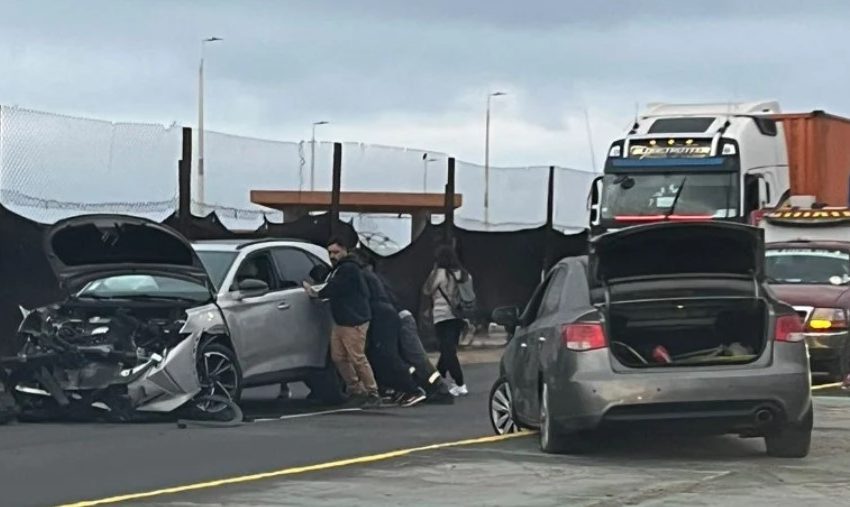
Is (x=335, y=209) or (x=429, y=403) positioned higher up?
(x=335, y=209)

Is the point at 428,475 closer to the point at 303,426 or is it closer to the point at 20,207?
the point at 303,426

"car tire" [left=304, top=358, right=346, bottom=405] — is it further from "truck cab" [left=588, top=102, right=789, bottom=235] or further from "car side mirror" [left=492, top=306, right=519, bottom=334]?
"truck cab" [left=588, top=102, right=789, bottom=235]

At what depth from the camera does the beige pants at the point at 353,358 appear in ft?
51.2

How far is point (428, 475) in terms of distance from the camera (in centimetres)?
1005

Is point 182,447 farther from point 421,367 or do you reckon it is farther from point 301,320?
point 421,367

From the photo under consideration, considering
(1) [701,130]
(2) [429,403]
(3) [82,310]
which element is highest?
(1) [701,130]

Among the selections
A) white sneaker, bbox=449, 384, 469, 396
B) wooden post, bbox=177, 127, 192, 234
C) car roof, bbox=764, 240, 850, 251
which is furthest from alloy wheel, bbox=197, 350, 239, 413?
car roof, bbox=764, 240, 850, 251

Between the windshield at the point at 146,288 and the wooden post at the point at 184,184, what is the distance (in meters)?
5.20

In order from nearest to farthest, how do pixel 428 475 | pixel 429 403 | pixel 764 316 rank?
pixel 428 475
pixel 764 316
pixel 429 403

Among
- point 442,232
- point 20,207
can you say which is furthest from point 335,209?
point 20,207

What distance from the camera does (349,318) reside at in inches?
611

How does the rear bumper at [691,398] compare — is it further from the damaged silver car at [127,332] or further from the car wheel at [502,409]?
the damaged silver car at [127,332]

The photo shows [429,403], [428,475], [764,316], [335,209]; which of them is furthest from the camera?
[335,209]

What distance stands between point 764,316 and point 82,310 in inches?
249
